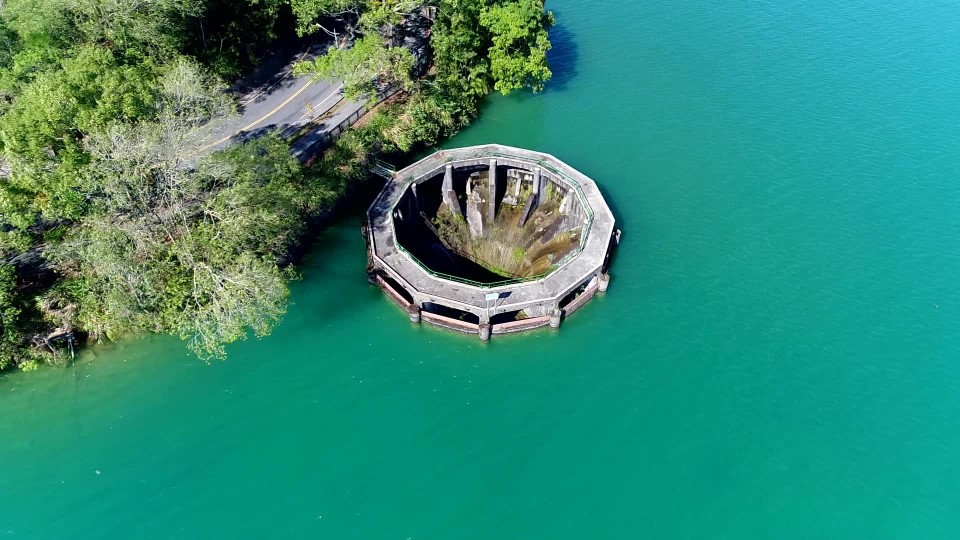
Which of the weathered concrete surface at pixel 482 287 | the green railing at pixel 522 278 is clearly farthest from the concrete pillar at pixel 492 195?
the green railing at pixel 522 278

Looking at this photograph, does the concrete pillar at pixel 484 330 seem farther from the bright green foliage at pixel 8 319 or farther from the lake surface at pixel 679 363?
the bright green foliage at pixel 8 319

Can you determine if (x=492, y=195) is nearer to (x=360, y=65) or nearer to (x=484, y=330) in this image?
(x=484, y=330)

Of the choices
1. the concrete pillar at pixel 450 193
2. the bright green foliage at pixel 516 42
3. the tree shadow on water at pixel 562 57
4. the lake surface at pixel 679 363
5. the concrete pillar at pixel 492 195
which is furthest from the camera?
the tree shadow on water at pixel 562 57

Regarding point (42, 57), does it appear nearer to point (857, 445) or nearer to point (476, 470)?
point (476, 470)

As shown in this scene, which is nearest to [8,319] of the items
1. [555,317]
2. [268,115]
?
[268,115]

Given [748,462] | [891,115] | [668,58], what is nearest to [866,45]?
[891,115]

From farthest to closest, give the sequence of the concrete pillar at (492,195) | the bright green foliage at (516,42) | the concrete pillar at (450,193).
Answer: the bright green foliage at (516,42), the concrete pillar at (492,195), the concrete pillar at (450,193)
